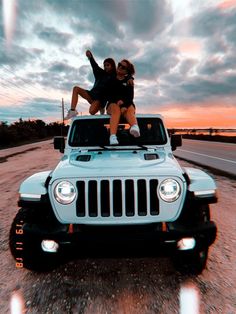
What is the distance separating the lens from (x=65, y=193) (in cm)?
273

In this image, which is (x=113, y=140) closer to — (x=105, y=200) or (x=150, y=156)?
(x=150, y=156)

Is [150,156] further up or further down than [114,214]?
further up

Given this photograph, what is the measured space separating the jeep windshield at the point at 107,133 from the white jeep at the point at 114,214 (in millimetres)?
1275

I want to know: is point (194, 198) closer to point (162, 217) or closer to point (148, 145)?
point (162, 217)

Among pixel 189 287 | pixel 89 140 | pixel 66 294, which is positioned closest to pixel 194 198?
pixel 189 287

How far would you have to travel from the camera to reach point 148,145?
4.19 m

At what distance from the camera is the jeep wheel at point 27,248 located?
271 cm

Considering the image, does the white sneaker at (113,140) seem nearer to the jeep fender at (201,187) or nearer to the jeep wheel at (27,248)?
the jeep fender at (201,187)

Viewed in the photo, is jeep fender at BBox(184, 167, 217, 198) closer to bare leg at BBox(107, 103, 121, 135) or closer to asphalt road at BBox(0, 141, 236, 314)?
asphalt road at BBox(0, 141, 236, 314)

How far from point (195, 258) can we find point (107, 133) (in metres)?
2.11

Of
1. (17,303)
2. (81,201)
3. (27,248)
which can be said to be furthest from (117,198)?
(17,303)

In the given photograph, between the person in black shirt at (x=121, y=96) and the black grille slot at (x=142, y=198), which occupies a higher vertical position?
the person in black shirt at (x=121, y=96)

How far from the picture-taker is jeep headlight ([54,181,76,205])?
8.94ft

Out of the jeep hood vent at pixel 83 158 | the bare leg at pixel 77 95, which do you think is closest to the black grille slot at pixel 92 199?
the jeep hood vent at pixel 83 158
